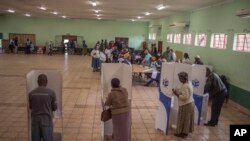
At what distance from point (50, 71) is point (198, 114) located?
379cm

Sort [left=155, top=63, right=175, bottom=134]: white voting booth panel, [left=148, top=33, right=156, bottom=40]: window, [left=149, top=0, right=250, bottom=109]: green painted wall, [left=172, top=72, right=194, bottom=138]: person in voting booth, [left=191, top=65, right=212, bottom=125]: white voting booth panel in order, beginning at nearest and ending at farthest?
[left=172, top=72, right=194, bottom=138]: person in voting booth
[left=155, top=63, right=175, bottom=134]: white voting booth panel
[left=191, top=65, right=212, bottom=125]: white voting booth panel
[left=149, top=0, right=250, bottom=109]: green painted wall
[left=148, top=33, right=156, bottom=40]: window

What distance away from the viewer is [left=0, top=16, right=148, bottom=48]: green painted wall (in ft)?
85.8

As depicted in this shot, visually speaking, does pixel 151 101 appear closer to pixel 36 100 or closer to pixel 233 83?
pixel 233 83

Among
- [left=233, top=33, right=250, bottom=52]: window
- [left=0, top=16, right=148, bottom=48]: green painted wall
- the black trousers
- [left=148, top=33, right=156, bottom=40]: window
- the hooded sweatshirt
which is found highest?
[left=0, top=16, right=148, bottom=48]: green painted wall

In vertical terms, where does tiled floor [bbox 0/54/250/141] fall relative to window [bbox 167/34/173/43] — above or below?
below

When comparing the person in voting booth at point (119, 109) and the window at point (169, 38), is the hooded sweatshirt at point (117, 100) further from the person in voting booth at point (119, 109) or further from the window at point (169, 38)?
the window at point (169, 38)

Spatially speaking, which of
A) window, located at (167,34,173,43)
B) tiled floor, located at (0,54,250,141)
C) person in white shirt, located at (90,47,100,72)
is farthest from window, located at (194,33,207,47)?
person in white shirt, located at (90,47,100,72)

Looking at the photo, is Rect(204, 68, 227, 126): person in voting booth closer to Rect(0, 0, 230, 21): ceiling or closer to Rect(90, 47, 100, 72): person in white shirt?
Rect(0, 0, 230, 21): ceiling

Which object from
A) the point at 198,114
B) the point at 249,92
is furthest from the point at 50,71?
the point at 249,92

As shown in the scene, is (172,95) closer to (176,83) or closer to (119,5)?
(176,83)

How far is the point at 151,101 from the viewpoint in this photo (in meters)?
8.79

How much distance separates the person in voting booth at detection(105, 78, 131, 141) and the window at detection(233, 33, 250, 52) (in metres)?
5.36

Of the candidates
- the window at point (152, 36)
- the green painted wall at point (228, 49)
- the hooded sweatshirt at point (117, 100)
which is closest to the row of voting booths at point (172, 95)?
the hooded sweatshirt at point (117, 100)

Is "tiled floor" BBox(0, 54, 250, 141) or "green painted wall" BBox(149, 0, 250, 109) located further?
"green painted wall" BBox(149, 0, 250, 109)
